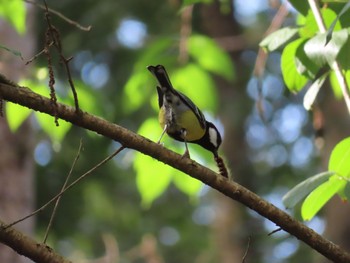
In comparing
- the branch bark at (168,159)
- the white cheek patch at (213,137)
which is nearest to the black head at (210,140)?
the white cheek patch at (213,137)

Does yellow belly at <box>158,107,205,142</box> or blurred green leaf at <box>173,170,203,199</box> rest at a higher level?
yellow belly at <box>158,107,205,142</box>

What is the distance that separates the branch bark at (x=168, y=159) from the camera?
5.23ft

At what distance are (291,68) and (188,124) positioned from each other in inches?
21.4

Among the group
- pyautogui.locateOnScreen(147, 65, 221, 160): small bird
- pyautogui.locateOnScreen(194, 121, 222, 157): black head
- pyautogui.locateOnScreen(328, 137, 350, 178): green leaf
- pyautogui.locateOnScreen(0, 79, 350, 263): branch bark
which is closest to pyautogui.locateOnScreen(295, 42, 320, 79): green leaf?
pyautogui.locateOnScreen(328, 137, 350, 178): green leaf

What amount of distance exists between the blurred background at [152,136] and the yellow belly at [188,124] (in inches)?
6.6

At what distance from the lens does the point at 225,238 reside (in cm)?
560

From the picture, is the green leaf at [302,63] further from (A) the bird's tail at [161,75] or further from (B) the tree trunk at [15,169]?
(B) the tree trunk at [15,169]

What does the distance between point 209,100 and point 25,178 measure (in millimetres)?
1671

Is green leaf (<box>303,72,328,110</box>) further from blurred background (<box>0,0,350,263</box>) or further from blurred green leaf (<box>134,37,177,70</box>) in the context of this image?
blurred green leaf (<box>134,37,177,70</box>)

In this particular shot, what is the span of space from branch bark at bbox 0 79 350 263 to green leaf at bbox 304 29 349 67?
1.31 ft

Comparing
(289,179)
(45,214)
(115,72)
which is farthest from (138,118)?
(289,179)

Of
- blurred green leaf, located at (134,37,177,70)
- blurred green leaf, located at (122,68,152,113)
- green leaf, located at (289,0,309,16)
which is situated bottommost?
green leaf, located at (289,0,309,16)

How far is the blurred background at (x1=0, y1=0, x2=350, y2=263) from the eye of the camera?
2.81m

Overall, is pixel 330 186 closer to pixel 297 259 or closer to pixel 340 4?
pixel 340 4
